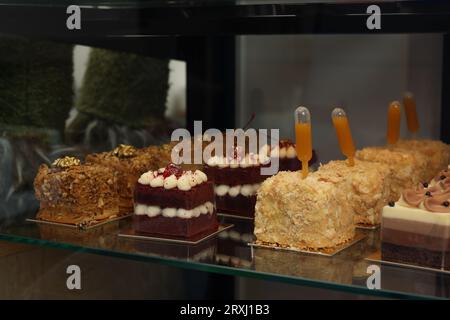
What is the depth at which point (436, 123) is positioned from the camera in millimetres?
1918

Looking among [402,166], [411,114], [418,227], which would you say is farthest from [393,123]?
[418,227]

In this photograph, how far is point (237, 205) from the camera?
1.88 meters

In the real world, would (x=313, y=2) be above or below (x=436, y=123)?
above

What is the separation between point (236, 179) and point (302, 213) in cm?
37

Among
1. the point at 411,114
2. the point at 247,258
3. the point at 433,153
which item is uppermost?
the point at 411,114

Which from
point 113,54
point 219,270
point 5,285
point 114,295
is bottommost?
point 114,295

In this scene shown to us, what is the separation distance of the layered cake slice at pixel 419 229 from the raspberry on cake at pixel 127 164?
71 cm

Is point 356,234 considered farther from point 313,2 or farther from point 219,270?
point 313,2

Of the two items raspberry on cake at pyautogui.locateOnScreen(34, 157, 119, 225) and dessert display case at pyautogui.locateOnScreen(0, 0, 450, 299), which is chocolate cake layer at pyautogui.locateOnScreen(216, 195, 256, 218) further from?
raspberry on cake at pyautogui.locateOnScreen(34, 157, 119, 225)

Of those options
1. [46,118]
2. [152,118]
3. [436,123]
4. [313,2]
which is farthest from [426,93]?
[46,118]

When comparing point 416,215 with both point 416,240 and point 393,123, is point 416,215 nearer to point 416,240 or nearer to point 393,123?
point 416,240

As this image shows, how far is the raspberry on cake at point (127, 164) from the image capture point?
1.90 m

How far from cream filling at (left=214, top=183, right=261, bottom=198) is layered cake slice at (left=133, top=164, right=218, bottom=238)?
0.14 metres
